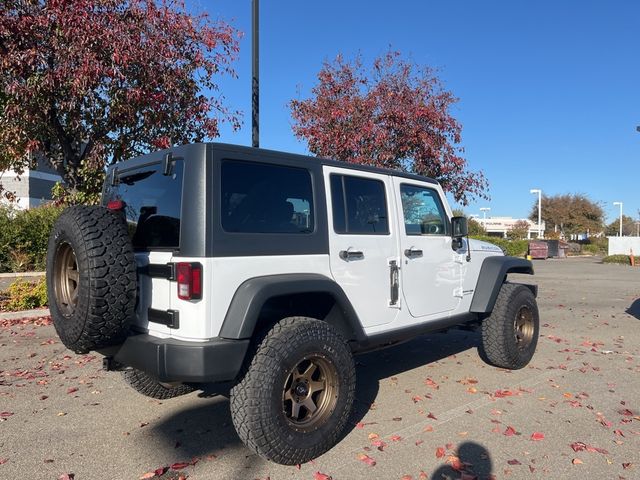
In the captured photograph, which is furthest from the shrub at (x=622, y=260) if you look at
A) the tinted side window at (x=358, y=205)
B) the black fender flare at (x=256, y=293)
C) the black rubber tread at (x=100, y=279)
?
the black rubber tread at (x=100, y=279)

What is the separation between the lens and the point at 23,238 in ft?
46.4

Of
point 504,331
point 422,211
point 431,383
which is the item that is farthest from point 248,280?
point 504,331

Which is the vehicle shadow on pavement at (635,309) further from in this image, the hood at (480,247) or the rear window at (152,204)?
the rear window at (152,204)

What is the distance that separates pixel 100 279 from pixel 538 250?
32.0m

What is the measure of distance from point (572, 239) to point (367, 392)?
60.2 meters

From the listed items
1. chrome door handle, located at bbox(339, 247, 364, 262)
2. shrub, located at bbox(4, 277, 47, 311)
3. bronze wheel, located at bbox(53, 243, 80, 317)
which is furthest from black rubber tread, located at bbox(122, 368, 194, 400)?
shrub, located at bbox(4, 277, 47, 311)

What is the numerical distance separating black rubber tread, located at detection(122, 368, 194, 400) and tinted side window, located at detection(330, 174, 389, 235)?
1.96m

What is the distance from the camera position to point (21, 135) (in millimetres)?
6402

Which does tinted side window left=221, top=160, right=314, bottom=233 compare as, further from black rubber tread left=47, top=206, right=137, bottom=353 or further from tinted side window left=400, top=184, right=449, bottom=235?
tinted side window left=400, top=184, right=449, bottom=235

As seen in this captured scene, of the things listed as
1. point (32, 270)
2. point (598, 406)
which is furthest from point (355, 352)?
point (32, 270)

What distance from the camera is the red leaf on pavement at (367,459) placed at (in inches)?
130

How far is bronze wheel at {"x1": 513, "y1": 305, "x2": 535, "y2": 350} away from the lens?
5583 mm

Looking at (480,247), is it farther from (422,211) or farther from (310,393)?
(310,393)

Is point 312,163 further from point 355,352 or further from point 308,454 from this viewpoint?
point 308,454
